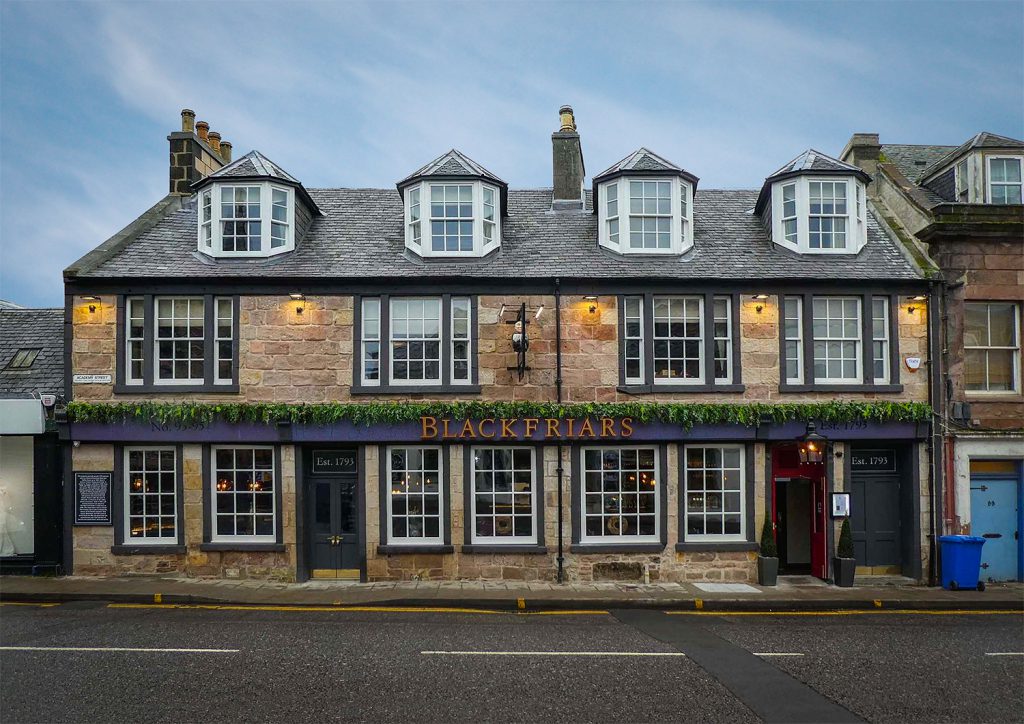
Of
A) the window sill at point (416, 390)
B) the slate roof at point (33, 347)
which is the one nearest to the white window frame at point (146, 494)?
the slate roof at point (33, 347)

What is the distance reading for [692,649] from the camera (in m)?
9.93

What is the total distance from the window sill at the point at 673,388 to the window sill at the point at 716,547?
10.9 ft

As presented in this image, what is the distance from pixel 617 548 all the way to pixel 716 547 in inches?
85.1

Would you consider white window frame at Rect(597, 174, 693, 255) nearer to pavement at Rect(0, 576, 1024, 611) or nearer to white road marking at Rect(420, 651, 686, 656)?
pavement at Rect(0, 576, 1024, 611)

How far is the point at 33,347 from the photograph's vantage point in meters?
17.3

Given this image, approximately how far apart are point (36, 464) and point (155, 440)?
2.92 m

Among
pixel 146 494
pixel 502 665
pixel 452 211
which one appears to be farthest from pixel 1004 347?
pixel 146 494

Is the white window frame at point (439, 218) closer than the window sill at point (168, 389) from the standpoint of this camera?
No

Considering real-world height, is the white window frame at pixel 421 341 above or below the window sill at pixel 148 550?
above

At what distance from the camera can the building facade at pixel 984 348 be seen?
14969mm

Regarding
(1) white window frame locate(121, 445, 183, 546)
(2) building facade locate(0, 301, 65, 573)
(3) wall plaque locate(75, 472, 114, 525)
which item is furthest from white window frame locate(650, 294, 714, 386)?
(2) building facade locate(0, 301, 65, 573)

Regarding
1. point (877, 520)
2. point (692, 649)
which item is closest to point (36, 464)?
point (692, 649)

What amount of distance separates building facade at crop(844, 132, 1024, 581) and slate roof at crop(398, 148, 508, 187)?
10.2 m

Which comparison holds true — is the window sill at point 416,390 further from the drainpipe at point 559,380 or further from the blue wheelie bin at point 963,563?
the blue wheelie bin at point 963,563
